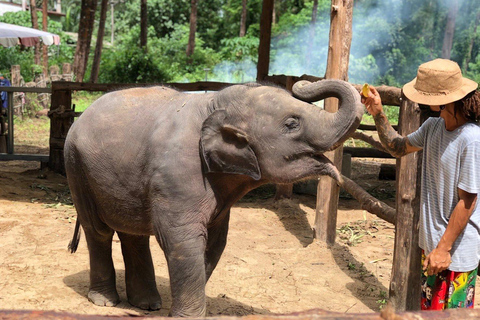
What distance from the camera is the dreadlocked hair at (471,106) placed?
9.19 feet

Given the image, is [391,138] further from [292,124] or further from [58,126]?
[58,126]

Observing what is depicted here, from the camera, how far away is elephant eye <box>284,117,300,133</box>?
3305mm

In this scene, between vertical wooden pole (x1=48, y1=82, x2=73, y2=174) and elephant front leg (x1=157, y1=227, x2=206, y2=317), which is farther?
vertical wooden pole (x1=48, y1=82, x2=73, y2=174)

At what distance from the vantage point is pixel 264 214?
25.5ft

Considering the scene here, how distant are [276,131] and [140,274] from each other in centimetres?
181

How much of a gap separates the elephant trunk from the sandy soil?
1.82m

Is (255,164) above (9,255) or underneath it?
above

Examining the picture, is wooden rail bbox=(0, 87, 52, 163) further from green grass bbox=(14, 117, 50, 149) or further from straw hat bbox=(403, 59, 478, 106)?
straw hat bbox=(403, 59, 478, 106)

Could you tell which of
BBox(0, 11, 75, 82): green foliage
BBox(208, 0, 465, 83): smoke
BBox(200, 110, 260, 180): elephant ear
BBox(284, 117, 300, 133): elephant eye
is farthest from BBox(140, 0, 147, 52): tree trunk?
BBox(284, 117, 300, 133): elephant eye

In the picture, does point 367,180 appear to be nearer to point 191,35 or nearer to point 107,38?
point 191,35

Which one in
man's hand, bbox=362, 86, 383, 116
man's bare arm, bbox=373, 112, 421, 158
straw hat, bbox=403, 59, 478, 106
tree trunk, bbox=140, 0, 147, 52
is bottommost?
man's bare arm, bbox=373, 112, 421, 158

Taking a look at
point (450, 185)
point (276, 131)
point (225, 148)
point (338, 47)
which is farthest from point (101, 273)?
point (338, 47)

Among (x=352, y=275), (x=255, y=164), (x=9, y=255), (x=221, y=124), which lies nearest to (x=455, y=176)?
(x=255, y=164)

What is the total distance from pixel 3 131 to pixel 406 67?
21.7 m
